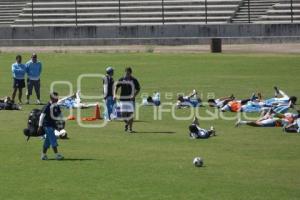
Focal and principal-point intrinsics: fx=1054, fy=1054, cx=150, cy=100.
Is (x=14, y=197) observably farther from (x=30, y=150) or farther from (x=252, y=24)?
(x=252, y=24)

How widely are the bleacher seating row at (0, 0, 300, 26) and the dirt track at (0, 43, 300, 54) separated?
3108mm

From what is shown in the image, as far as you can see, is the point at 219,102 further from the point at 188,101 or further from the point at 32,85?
the point at 32,85

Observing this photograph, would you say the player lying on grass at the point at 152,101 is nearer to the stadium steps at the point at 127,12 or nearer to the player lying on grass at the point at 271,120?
the player lying on grass at the point at 271,120

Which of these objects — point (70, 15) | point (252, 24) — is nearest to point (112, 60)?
point (252, 24)

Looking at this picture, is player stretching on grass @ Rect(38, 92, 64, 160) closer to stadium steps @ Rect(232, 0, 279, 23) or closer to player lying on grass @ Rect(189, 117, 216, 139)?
player lying on grass @ Rect(189, 117, 216, 139)

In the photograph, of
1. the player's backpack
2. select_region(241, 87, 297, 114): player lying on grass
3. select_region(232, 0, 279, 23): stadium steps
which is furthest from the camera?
select_region(232, 0, 279, 23): stadium steps

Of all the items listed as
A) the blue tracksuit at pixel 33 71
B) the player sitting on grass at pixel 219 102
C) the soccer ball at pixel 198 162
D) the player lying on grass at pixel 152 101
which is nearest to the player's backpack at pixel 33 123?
the soccer ball at pixel 198 162

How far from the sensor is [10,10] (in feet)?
208

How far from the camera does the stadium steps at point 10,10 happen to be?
6182 cm

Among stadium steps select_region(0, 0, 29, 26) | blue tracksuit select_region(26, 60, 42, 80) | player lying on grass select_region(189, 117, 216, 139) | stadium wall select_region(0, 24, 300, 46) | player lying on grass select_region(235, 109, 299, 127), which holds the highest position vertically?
stadium steps select_region(0, 0, 29, 26)

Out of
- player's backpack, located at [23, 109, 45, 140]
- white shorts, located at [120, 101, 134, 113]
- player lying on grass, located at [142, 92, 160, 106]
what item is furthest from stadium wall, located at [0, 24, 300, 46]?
player's backpack, located at [23, 109, 45, 140]

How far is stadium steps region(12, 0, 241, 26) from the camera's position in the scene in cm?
5769

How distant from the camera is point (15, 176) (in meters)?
21.6

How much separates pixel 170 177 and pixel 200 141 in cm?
559
